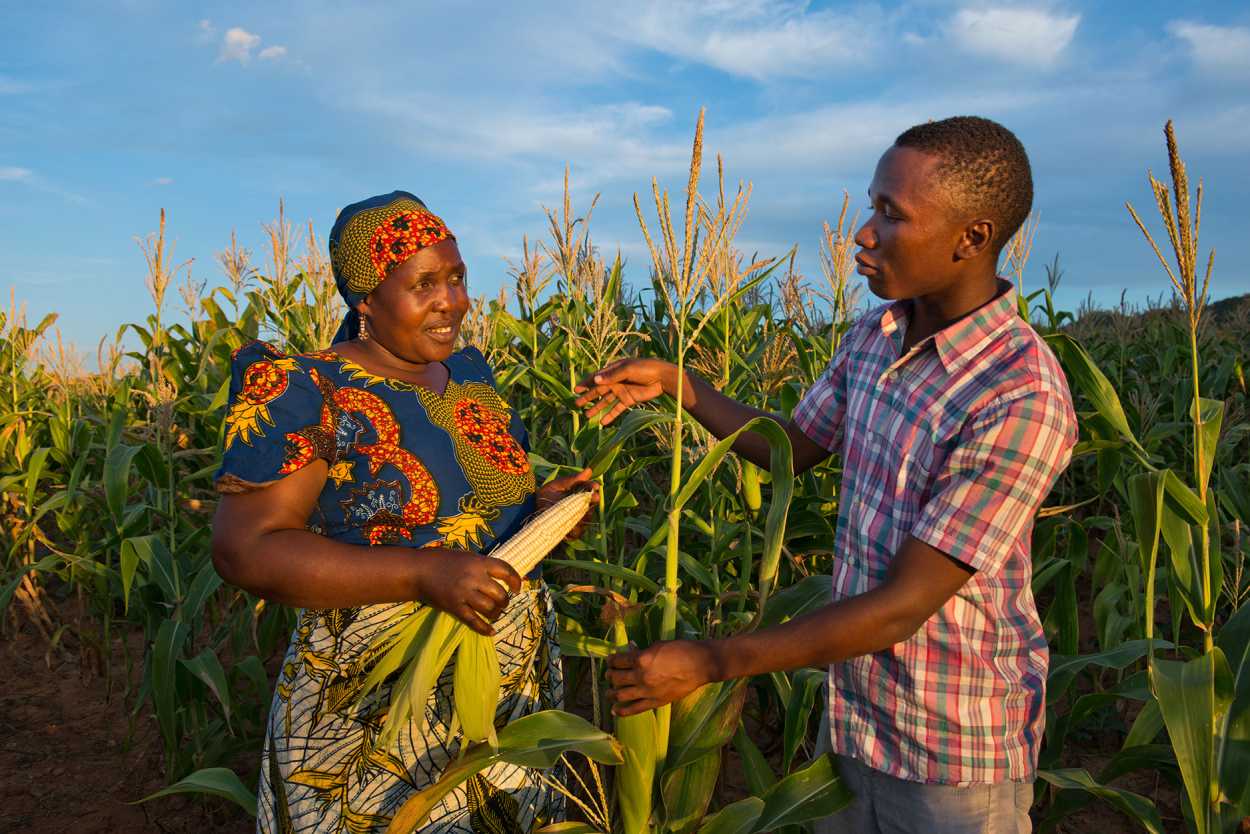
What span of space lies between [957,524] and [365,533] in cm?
117

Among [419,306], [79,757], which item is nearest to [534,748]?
[419,306]

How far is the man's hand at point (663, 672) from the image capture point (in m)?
1.70

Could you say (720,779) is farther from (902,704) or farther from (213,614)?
(213,614)

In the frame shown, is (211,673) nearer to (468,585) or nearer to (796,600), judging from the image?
(468,585)

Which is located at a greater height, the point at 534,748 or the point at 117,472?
the point at 117,472

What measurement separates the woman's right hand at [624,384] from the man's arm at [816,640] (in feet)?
2.51

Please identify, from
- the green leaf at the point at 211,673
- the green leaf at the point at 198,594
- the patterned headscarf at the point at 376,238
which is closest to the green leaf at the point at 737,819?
the patterned headscarf at the point at 376,238

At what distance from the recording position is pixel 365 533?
76.2 inches

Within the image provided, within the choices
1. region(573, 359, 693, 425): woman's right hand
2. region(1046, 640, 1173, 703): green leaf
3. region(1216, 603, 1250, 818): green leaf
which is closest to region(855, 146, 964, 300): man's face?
region(573, 359, 693, 425): woman's right hand

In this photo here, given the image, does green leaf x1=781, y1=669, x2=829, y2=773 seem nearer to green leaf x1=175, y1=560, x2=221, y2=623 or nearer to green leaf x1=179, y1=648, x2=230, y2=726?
green leaf x1=179, y1=648, x2=230, y2=726

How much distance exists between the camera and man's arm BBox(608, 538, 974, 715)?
165 cm

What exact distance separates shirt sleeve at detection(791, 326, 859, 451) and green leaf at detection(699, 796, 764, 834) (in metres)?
0.86

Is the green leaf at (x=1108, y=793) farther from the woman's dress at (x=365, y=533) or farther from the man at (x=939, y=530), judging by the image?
the woman's dress at (x=365, y=533)

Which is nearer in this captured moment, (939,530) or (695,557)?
(939,530)
